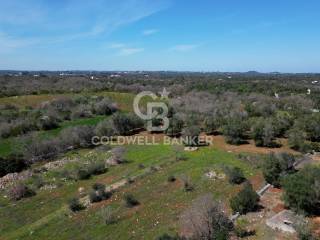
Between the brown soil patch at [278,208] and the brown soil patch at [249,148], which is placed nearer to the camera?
the brown soil patch at [278,208]

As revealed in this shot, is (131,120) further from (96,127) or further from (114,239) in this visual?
(114,239)

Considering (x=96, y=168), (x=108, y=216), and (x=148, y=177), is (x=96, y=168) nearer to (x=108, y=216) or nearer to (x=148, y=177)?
(x=148, y=177)

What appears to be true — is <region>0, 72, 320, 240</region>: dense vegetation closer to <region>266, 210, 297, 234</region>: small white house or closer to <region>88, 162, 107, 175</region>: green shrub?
<region>88, 162, 107, 175</region>: green shrub

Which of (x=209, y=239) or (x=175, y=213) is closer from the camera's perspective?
(x=209, y=239)

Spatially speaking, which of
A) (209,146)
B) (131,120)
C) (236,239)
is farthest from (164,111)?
(236,239)

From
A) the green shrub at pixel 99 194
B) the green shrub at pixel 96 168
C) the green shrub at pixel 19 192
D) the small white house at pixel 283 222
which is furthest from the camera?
the green shrub at pixel 96 168

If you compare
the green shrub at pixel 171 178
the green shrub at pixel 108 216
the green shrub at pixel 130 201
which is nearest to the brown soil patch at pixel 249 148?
the green shrub at pixel 171 178

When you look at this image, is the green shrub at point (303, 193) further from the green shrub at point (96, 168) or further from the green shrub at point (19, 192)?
the green shrub at point (19, 192)

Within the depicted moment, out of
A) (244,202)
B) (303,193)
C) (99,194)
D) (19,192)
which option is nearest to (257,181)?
(244,202)
